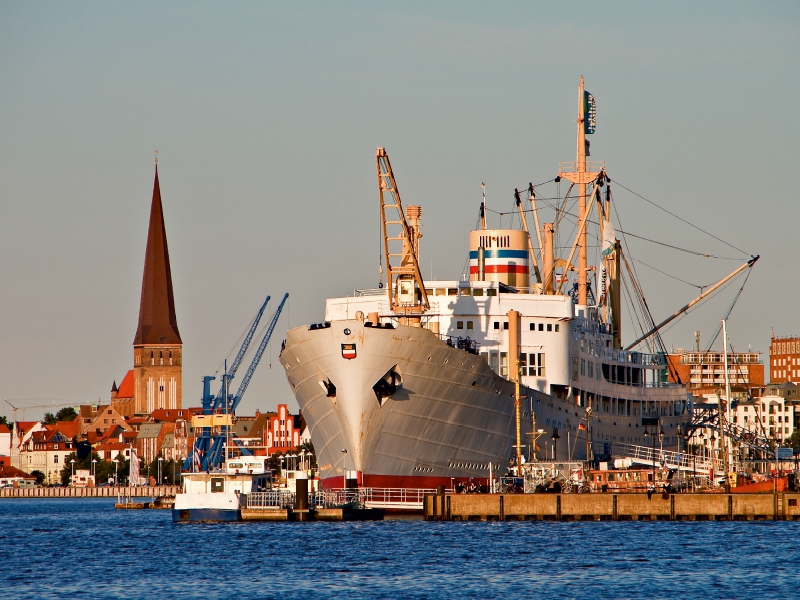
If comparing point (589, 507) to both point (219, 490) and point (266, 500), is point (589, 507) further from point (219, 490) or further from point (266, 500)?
point (219, 490)

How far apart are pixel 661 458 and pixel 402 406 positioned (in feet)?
70.8

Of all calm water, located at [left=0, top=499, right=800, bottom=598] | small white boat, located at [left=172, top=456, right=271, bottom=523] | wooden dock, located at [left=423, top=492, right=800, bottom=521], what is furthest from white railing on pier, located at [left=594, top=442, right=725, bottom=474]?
small white boat, located at [left=172, top=456, right=271, bottom=523]

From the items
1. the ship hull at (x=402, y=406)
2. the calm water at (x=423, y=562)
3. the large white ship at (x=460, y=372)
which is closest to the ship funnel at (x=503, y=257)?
the large white ship at (x=460, y=372)

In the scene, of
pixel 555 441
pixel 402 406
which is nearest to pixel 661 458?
pixel 555 441

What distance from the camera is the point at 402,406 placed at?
6269cm

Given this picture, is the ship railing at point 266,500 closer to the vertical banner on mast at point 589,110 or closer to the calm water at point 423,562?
the calm water at point 423,562

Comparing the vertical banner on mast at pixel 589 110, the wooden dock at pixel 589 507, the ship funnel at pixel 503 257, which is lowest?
the wooden dock at pixel 589 507

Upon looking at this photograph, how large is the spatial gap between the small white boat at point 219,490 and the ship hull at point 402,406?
19.3ft

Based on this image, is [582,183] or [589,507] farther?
[582,183]

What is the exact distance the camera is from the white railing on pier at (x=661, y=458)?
75.8 m

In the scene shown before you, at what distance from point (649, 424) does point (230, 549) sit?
1585 inches

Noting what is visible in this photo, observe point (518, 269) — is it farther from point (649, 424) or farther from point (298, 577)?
point (298, 577)

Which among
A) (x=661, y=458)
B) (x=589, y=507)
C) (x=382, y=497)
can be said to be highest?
(x=661, y=458)

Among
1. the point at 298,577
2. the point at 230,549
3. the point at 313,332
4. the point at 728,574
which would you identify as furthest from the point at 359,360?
the point at 728,574
